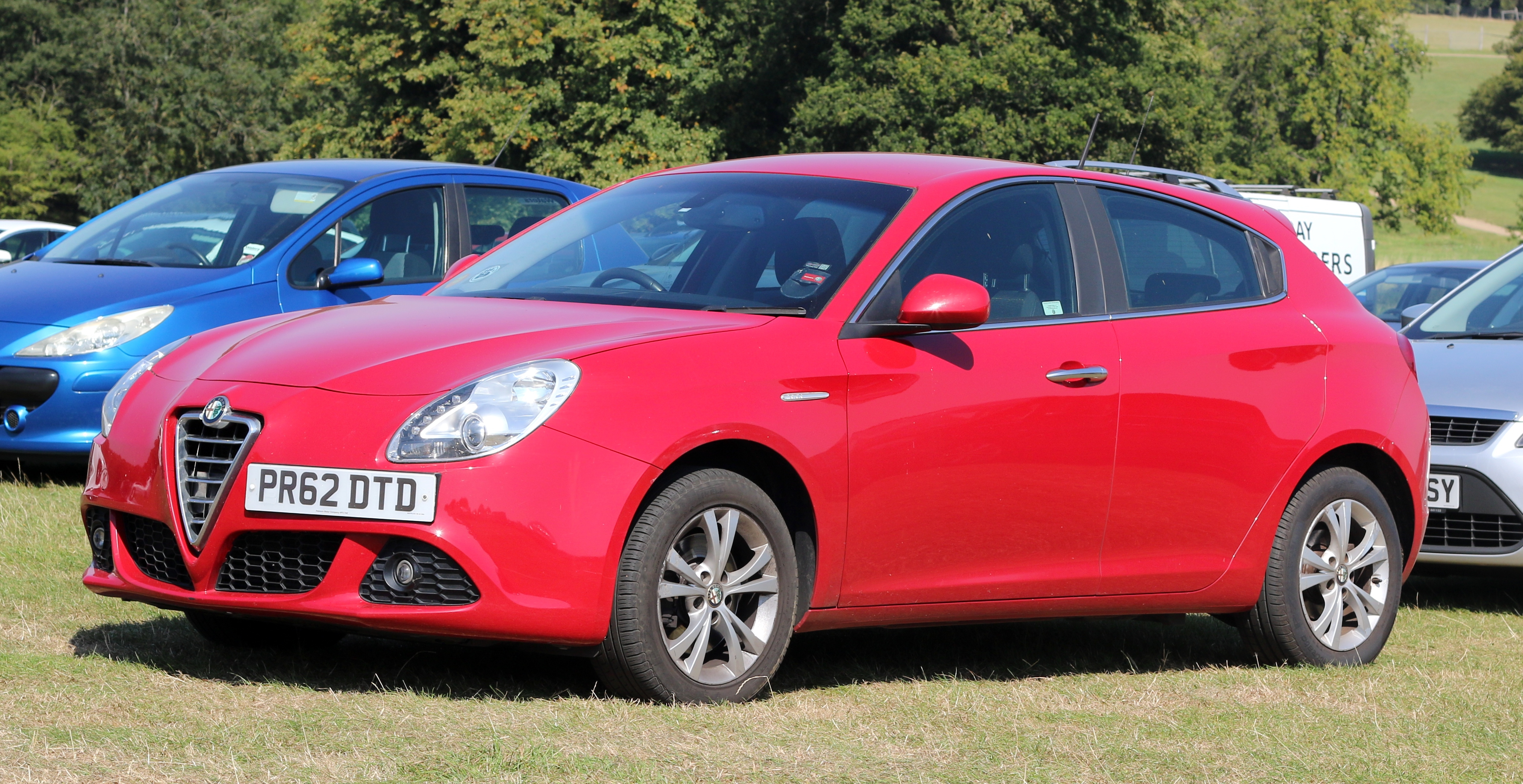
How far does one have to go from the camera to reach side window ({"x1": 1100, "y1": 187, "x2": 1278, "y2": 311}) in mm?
5855

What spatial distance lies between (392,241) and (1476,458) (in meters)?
5.65

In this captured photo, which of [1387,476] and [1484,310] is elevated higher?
[1484,310]

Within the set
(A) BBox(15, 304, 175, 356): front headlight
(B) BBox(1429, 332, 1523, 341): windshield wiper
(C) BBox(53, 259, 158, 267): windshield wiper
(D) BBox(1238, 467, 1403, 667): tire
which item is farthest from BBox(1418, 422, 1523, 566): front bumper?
(C) BBox(53, 259, 158, 267): windshield wiper

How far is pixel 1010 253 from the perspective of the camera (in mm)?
5555

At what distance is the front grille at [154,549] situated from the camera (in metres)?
4.67

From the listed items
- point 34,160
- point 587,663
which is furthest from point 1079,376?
point 34,160

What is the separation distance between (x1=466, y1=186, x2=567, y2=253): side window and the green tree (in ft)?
191

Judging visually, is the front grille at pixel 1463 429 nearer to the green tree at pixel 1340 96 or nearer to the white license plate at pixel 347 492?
the white license plate at pixel 347 492

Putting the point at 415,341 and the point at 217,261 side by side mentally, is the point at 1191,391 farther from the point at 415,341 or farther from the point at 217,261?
the point at 217,261

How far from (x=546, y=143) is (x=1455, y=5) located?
466 ft

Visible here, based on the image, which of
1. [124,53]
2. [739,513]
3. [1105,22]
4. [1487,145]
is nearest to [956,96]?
[1105,22]

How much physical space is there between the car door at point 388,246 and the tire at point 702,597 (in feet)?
15.6

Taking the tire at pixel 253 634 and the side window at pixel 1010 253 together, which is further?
the side window at pixel 1010 253

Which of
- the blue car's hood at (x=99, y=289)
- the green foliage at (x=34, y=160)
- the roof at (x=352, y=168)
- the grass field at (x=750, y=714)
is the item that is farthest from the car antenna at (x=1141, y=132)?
the green foliage at (x=34, y=160)
